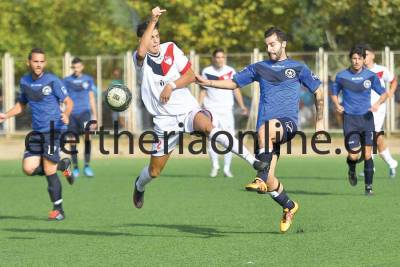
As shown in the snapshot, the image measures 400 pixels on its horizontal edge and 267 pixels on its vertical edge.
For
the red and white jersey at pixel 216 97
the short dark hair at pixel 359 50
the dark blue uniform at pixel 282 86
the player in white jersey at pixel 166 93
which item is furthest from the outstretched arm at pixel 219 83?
the red and white jersey at pixel 216 97

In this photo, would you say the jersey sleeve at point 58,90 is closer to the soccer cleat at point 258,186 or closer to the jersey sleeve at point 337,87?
the soccer cleat at point 258,186

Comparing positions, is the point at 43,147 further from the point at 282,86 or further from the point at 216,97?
the point at 216,97

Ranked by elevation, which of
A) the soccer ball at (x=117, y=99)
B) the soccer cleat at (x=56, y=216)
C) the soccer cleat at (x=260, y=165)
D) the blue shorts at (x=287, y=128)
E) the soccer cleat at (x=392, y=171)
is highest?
the soccer ball at (x=117, y=99)

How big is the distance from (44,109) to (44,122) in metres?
0.17

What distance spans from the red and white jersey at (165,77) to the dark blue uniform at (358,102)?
519 cm

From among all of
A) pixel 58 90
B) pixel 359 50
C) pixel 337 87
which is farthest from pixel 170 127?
pixel 337 87

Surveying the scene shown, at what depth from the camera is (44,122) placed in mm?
14484

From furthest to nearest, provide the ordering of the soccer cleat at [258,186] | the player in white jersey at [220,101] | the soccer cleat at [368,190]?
the player in white jersey at [220,101]
the soccer cleat at [368,190]
the soccer cleat at [258,186]

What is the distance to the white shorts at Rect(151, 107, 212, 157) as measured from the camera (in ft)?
39.5

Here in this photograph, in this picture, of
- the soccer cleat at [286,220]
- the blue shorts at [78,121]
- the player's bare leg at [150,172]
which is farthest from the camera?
the blue shorts at [78,121]

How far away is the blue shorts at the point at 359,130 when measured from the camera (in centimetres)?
1686

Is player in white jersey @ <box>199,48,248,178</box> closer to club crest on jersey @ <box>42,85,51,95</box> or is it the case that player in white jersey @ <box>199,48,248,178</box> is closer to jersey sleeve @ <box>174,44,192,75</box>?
club crest on jersey @ <box>42,85,51,95</box>

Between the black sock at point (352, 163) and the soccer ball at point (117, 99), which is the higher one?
the soccer ball at point (117, 99)

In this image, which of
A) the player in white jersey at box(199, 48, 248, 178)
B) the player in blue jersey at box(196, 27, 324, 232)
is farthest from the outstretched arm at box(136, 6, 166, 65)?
the player in white jersey at box(199, 48, 248, 178)
